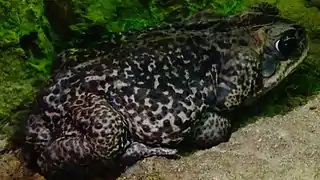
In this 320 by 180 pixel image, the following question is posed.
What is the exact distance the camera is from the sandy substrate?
318 centimetres

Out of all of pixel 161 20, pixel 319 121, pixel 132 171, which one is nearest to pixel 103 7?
pixel 161 20

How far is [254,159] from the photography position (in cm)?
328

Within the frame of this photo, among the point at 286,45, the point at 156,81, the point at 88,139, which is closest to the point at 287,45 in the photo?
the point at 286,45

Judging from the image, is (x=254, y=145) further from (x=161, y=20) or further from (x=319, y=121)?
(x=161, y=20)

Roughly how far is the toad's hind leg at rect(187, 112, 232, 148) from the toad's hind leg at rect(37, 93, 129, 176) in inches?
15.7

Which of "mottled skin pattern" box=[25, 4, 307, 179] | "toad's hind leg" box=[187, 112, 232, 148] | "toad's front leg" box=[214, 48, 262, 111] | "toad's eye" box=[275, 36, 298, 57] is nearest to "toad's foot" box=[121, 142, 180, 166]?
"mottled skin pattern" box=[25, 4, 307, 179]

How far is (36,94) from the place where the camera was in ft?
12.0

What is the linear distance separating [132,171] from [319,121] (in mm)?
1106

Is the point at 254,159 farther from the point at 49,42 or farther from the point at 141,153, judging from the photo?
the point at 49,42

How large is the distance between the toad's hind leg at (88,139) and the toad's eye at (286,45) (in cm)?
106

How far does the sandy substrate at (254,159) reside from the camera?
3.18 meters

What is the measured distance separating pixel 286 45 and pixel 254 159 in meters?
0.82

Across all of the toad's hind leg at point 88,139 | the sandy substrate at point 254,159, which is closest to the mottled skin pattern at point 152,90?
the toad's hind leg at point 88,139

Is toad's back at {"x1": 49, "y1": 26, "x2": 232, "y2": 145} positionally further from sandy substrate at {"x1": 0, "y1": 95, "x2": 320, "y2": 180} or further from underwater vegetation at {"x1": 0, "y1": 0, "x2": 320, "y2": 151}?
underwater vegetation at {"x1": 0, "y1": 0, "x2": 320, "y2": 151}
